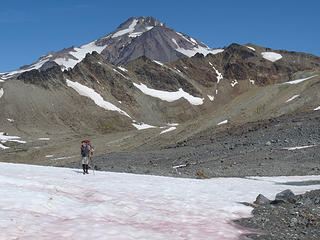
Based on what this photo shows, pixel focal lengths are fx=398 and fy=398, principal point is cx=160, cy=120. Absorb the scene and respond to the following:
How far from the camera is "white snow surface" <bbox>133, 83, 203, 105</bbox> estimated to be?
571 ft

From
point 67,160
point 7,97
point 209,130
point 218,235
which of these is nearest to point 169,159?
point 209,130

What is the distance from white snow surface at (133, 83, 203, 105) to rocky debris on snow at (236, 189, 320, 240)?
15667 cm

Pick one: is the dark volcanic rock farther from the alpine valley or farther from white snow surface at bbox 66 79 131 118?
white snow surface at bbox 66 79 131 118

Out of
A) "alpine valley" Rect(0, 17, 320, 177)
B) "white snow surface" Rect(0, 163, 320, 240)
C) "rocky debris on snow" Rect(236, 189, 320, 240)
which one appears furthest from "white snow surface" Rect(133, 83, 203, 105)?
"rocky debris on snow" Rect(236, 189, 320, 240)

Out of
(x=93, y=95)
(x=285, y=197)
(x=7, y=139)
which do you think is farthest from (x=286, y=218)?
(x=93, y=95)

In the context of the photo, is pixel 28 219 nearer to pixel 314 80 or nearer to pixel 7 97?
pixel 314 80

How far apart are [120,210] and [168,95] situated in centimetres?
16583

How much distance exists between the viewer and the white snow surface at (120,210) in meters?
9.84

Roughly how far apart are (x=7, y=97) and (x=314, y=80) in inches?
4081

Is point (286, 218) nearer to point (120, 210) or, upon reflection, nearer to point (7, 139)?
point (120, 210)

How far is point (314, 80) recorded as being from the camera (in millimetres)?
63531

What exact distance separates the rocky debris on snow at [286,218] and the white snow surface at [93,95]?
135 m

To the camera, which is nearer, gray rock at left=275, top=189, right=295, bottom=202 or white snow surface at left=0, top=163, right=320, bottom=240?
white snow surface at left=0, top=163, right=320, bottom=240

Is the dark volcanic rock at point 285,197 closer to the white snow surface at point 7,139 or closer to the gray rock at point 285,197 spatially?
the gray rock at point 285,197
